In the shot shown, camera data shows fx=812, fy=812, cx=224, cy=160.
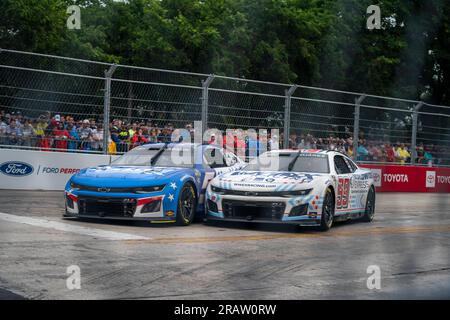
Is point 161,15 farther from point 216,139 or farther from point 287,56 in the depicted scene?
point 216,139

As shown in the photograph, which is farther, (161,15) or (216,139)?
(161,15)

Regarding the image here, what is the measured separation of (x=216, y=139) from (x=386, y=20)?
11580 millimetres

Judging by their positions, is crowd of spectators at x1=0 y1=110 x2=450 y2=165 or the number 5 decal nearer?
the number 5 decal

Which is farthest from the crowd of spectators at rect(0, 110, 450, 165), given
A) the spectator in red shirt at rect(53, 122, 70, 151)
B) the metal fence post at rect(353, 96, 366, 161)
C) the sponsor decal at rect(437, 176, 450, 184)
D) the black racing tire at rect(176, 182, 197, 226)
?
the sponsor decal at rect(437, 176, 450, 184)

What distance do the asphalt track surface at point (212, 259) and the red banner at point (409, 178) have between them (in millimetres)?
11740

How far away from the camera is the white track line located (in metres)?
10.3

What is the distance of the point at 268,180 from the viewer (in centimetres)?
1227

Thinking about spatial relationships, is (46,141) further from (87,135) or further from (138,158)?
(138,158)

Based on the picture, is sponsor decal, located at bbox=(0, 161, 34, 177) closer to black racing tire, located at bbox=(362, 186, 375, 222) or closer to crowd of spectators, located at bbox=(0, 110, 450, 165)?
crowd of spectators, located at bbox=(0, 110, 450, 165)

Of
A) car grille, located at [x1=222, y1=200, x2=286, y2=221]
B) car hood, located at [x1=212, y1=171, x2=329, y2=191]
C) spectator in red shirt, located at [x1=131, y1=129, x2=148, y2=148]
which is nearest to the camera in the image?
car grille, located at [x1=222, y1=200, x2=286, y2=221]

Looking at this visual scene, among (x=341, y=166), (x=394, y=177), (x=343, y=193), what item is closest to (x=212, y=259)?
(x=343, y=193)

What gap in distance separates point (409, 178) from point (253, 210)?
51.2ft

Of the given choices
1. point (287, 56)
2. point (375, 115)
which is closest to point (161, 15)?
point (287, 56)
